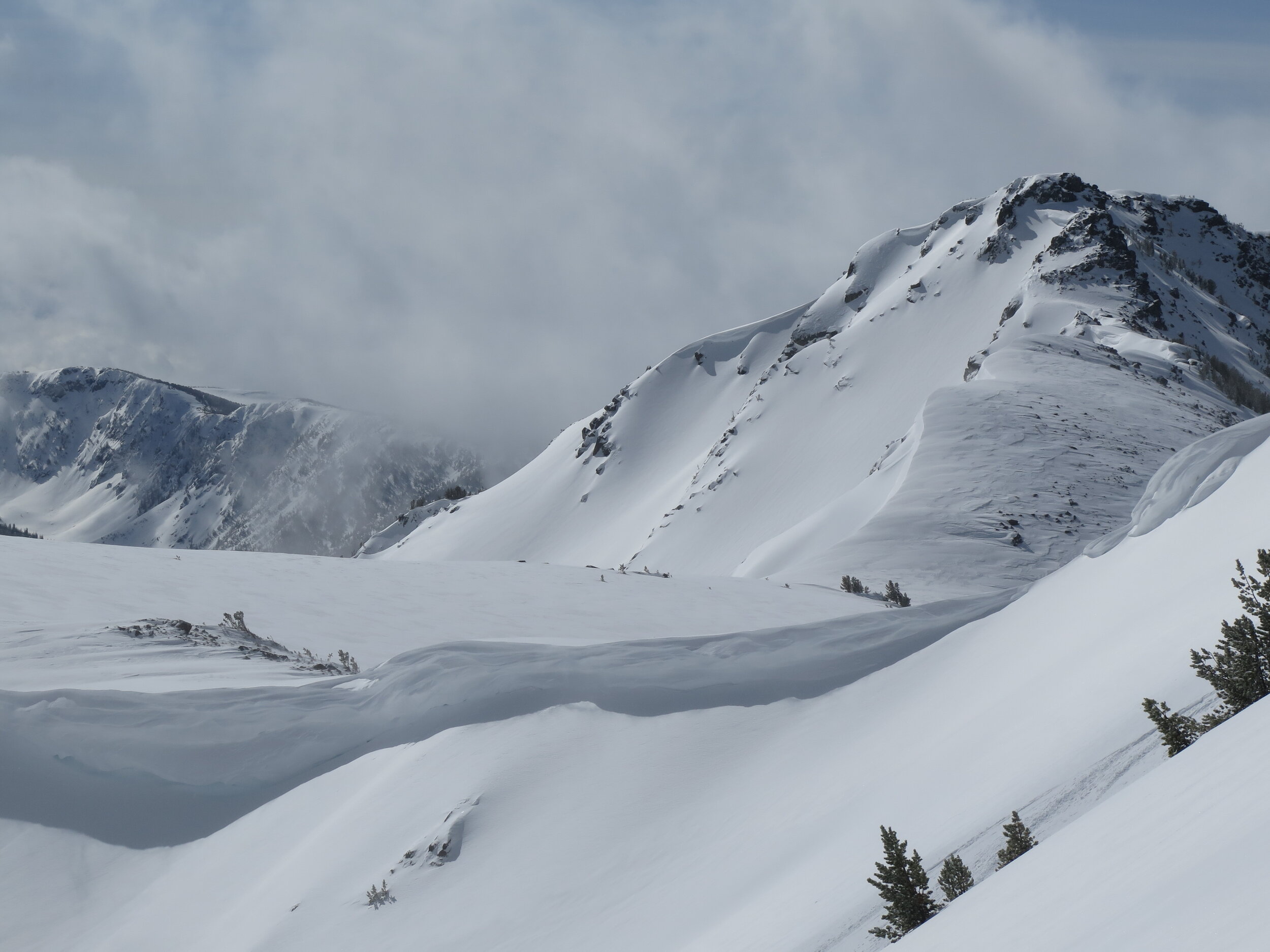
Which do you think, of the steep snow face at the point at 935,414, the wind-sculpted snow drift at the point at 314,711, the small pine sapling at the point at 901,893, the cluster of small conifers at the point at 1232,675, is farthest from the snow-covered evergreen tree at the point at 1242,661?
the steep snow face at the point at 935,414

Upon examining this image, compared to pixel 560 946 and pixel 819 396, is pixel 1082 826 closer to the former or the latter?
pixel 560 946

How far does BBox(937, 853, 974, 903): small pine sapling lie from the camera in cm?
315

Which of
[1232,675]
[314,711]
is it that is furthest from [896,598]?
[1232,675]

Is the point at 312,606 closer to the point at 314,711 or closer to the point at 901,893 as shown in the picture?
the point at 314,711

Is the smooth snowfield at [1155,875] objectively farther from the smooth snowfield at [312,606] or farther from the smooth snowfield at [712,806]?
the smooth snowfield at [312,606]

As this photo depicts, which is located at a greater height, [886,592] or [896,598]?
[886,592]

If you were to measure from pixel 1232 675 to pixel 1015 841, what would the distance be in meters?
0.94

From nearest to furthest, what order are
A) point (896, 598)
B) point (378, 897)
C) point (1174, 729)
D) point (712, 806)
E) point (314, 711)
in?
point (1174, 729) → point (378, 897) → point (712, 806) → point (314, 711) → point (896, 598)

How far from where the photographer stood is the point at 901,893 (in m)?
3.13

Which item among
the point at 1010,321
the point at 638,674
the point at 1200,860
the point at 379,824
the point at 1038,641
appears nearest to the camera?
the point at 1200,860

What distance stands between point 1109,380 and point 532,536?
154 ft

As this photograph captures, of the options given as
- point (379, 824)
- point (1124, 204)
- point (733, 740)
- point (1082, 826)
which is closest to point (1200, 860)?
point (1082, 826)

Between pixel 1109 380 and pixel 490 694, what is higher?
pixel 1109 380

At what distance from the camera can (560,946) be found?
4.35 m
